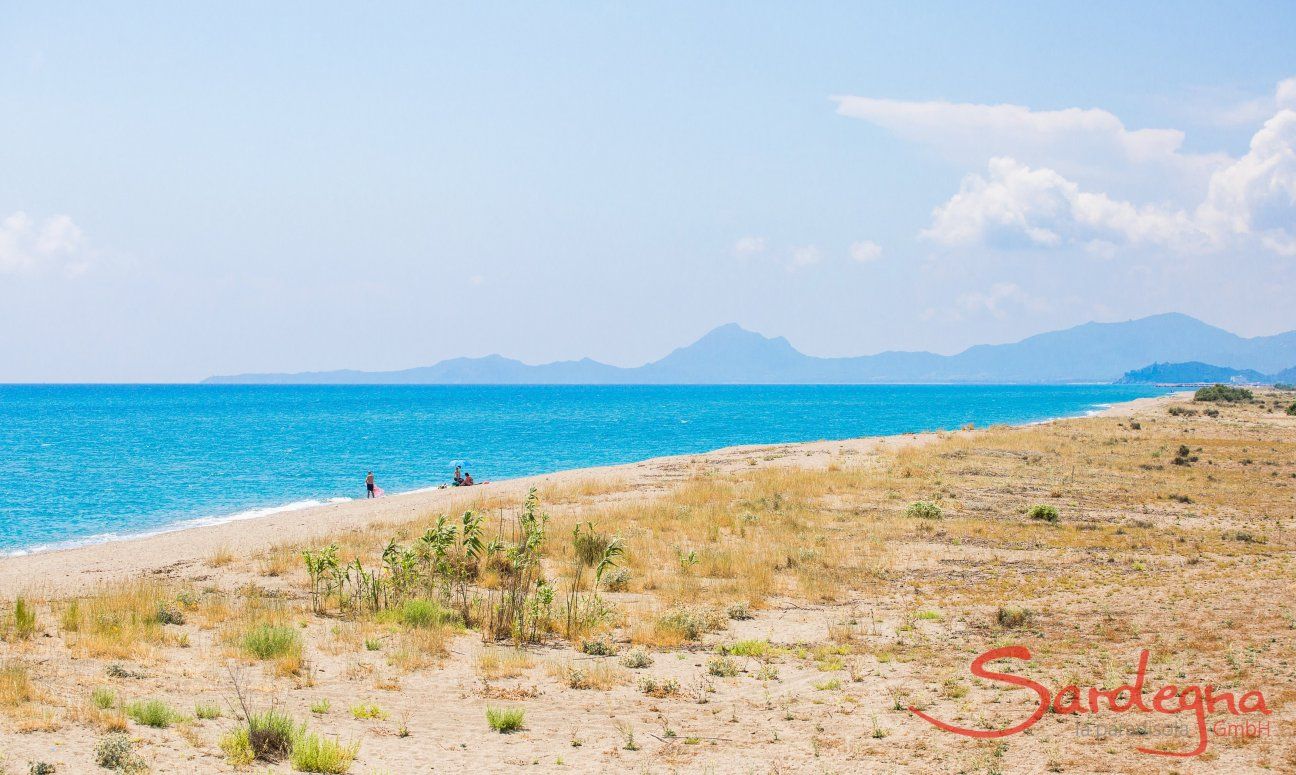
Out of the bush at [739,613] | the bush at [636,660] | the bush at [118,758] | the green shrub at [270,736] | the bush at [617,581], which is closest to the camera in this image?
the bush at [118,758]

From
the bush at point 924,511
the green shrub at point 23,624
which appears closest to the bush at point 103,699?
the green shrub at point 23,624

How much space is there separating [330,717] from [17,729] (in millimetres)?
2957

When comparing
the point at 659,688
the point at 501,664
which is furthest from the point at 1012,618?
the point at 501,664

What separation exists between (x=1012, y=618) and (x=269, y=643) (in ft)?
39.1

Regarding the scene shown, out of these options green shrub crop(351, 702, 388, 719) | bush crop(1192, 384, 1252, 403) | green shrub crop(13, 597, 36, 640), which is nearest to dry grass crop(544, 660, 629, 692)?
green shrub crop(351, 702, 388, 719)

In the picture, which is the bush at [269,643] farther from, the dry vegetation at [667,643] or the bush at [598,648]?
the bush at [598,648]

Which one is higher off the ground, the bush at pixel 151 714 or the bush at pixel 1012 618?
the bush at pixel 151 714

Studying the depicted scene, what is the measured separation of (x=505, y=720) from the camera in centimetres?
961

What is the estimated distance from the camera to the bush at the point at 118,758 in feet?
24.3

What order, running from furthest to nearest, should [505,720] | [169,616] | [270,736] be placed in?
[169,616], [505,720], [270,736]

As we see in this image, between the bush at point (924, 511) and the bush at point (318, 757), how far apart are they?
2049cm

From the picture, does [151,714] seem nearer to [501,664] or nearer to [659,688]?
[501,664]

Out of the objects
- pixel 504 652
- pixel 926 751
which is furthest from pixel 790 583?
pixel 926 751

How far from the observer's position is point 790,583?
18.0 m
